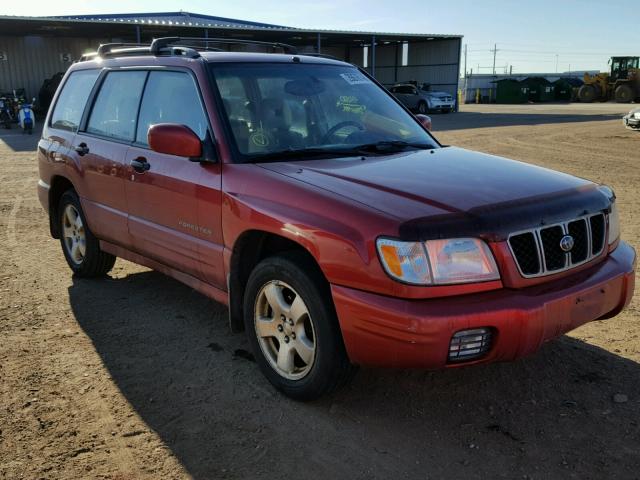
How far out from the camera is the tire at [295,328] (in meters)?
2.95

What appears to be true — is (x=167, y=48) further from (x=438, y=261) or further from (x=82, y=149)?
(x=438, y=261)

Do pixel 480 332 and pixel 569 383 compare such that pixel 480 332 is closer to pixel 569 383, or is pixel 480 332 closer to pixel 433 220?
pixel 433 220

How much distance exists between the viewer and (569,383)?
3430 millimetres

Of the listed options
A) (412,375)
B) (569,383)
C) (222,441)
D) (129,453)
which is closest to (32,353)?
(129,453)

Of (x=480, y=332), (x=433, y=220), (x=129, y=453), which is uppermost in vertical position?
(x=433, y=220)

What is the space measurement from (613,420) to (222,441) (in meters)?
1.92

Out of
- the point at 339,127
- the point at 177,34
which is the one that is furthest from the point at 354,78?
Result: the point at 177,34

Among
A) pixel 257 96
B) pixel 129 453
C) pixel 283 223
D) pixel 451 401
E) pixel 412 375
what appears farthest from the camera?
pixel 257 96

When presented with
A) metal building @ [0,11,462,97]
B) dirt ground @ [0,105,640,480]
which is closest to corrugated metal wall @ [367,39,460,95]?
metal building @ [0,11,462,97]

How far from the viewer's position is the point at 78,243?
17.6 ft

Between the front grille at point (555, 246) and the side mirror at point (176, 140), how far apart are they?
1805 mm

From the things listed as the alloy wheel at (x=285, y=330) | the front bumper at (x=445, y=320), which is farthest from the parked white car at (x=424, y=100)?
the front bumper at (x=445, y=320)

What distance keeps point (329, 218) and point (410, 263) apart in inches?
17.5

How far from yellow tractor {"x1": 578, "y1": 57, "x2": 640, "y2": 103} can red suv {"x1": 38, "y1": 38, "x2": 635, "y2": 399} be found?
41118 mm
